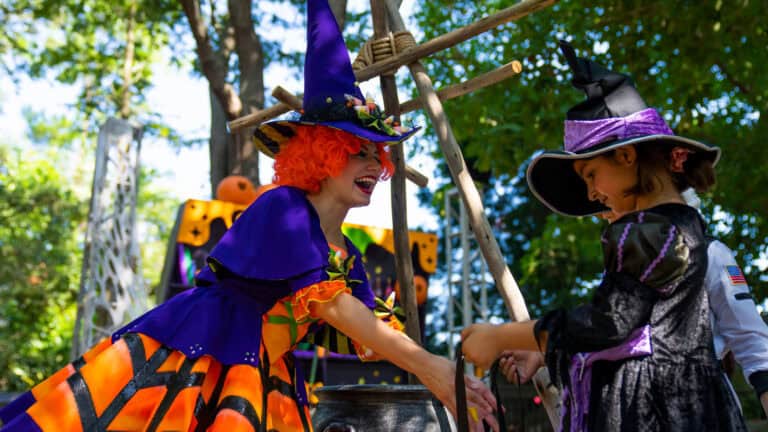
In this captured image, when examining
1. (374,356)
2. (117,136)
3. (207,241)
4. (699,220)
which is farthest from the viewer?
(117,136)

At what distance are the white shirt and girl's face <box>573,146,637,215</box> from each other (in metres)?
0.24

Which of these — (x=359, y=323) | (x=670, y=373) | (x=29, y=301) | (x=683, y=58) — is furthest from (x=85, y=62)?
(x=670, y=373)

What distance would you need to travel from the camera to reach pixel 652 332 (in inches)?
60.4

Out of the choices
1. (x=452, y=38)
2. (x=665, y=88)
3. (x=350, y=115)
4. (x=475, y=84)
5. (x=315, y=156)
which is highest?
(x=665, y=88)

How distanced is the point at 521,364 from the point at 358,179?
783 mm

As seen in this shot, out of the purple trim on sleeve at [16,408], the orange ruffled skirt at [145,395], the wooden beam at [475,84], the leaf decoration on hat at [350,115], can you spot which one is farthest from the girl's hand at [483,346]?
the wooden beam at [475,84]

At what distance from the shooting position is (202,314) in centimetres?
200

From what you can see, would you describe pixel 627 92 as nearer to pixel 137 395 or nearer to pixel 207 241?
pixel 137 395

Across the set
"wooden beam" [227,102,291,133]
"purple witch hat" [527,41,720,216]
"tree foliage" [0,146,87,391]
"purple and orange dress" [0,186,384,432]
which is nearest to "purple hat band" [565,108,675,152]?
"purple witch hat" [527,41,720,216]

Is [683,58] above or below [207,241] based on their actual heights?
above

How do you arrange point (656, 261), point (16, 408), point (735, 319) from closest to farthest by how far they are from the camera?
point (656, 261)
point (735, 319)
point (16, 408)

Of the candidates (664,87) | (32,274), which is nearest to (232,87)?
(664,87)

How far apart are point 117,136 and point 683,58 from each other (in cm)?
548

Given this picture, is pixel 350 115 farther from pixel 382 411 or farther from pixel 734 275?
pixel 734 275
